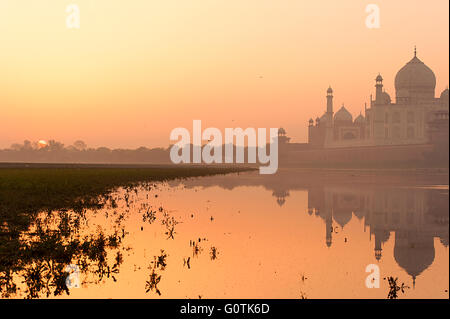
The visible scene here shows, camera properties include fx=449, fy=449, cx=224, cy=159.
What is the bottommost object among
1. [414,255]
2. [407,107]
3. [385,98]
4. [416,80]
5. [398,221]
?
[414,255]

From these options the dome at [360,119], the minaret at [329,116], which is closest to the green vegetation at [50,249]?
the minaret at [329,116]


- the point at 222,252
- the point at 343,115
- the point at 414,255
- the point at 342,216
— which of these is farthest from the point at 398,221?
the point at 343,115

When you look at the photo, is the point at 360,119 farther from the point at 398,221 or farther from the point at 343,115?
the point at 398,221

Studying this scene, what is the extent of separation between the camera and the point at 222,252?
333 inches

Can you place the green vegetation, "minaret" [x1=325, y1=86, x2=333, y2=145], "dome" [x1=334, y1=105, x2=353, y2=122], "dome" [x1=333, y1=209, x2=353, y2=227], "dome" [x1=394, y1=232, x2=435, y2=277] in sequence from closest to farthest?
the green vegetation, "dome" [x1=394, y1=232, x2=435, y2=277], "dome" [x1=333, y1=209, x2=353, y2=227], "minaret" [x1=325, y1=86, x2=333, y2=145], "dome" [x1=334, y1=105, x2=353, y2=122]

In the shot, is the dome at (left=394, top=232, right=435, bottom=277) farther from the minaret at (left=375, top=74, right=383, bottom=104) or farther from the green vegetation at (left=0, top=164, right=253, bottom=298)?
the minaret at (left=375, top=74, right=383, bottom=104)

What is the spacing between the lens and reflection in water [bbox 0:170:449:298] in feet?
20.3

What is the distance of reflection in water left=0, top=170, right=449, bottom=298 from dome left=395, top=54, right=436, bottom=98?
239 feet

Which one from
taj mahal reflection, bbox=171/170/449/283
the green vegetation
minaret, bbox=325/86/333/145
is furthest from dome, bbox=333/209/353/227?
minaret, bbox=325/86/333/145

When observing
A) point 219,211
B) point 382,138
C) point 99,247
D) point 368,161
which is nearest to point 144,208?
point 219,211

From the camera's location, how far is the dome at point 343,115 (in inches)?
4090

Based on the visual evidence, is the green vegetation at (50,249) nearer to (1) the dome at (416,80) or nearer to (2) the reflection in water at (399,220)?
(2) the reflection in water at (399,220)

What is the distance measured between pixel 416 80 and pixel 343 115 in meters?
25.3
